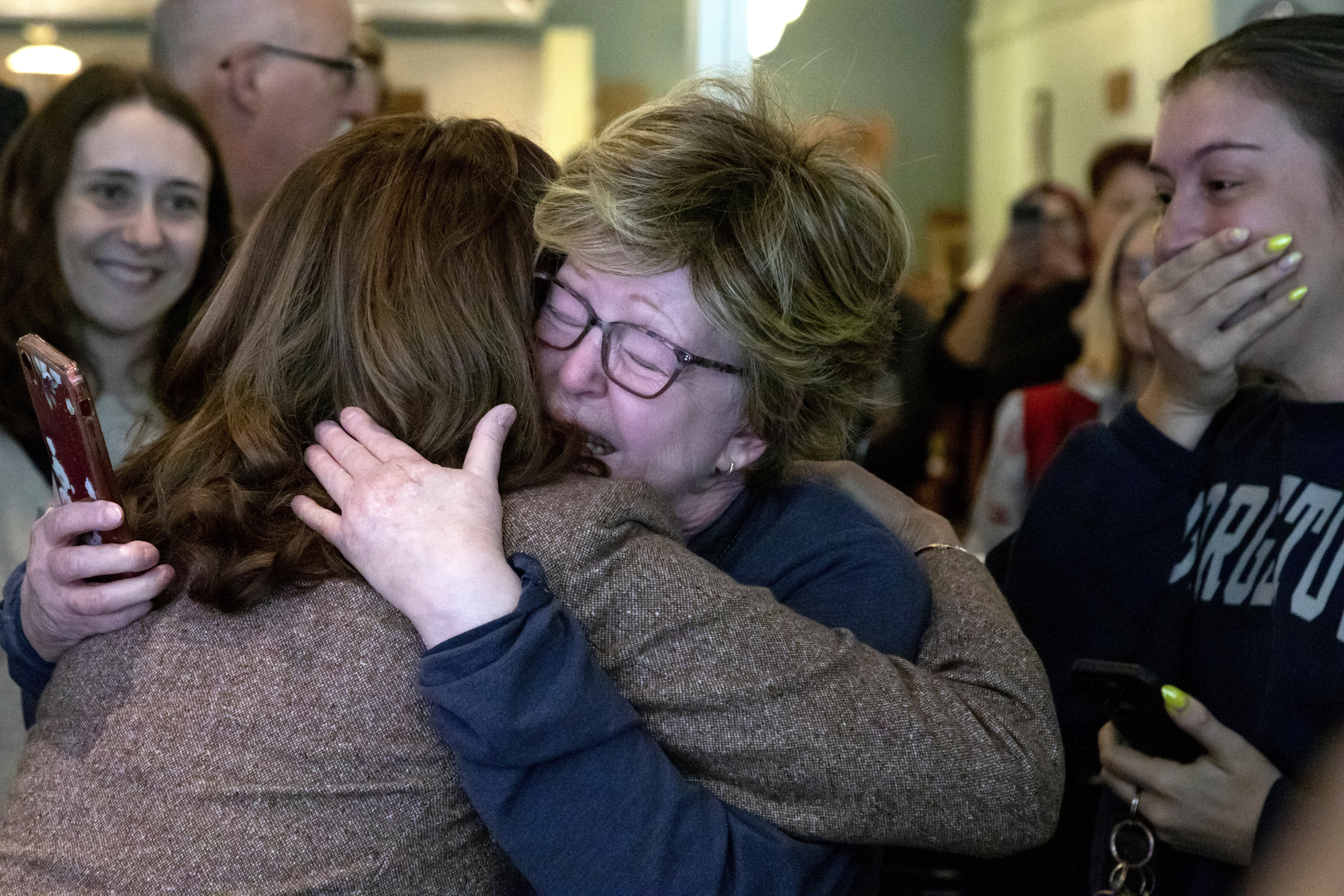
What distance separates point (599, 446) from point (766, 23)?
10.6 feet

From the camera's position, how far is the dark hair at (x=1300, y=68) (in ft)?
4.65

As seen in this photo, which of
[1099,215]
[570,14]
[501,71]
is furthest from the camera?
[501,71]

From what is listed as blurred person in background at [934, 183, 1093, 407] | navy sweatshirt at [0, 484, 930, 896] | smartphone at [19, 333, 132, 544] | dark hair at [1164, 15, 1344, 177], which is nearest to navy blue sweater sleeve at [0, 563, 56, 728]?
smartphone at [19, 333, 132, 544]

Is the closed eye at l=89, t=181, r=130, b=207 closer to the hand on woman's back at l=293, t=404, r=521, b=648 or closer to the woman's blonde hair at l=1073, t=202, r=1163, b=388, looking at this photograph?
the hand on woman's back at l=293, t=404, r=521, b=648

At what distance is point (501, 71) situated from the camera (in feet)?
16.8

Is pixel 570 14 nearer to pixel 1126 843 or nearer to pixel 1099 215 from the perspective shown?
pixel 1099 215

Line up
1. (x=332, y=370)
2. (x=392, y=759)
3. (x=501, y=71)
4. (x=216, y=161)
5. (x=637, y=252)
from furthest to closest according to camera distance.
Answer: (x=501, y=71) → (x=216, y=161) → (x=637, y=252) → (x=332, y=370) → (x=392, y=759)

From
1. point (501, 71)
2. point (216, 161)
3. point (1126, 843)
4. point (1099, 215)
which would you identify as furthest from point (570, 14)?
point (1126, 843)

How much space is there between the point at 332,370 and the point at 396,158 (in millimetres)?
219

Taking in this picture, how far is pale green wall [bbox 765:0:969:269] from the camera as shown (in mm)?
5828

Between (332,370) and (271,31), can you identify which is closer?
(332,370)

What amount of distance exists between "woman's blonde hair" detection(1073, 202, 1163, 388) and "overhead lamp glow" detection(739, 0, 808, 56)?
60.7 inches

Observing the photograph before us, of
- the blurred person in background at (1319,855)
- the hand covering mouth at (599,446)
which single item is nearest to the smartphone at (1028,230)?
the hand covering mouth at (599,446)

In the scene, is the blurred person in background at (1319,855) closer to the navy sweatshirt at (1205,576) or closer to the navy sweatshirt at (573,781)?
the navy sweatshirt at (573,781)
